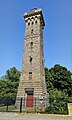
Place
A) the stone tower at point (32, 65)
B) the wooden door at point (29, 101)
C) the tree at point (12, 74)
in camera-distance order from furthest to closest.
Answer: the tree at point (12, 74)
the stone tower at point (32, 65)
the wooden door at point (29, 101)

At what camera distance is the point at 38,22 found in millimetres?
32156

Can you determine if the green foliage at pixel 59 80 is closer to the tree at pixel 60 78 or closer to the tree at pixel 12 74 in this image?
the tree at pixel 60 78

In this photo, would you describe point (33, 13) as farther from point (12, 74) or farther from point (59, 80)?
point (12, 74)

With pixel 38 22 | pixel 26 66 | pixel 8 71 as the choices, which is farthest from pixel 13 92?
pixel 38 22

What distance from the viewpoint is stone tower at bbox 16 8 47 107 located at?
2670 cm

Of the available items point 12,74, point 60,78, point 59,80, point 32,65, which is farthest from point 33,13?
point 12,74

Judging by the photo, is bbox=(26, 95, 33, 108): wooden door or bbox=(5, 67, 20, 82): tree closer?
bbox=(26, 95, 33, 108): wooden door

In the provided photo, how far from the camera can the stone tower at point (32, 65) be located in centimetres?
2670

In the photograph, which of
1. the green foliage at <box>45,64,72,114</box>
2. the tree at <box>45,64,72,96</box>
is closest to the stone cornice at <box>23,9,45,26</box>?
the green foliage at <box>45,64,72,114</box>

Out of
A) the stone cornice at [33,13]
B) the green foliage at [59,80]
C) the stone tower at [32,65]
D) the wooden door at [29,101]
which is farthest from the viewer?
the green foliage at [59,80]

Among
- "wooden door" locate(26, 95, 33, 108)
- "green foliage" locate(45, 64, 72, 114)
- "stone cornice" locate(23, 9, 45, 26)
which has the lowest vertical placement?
"wooden door" locate(26, 95, 33, 108)

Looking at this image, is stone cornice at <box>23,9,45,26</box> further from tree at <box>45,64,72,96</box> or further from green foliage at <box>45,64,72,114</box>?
tree at <box>45,64,72,96</box>

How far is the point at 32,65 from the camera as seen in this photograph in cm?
2875

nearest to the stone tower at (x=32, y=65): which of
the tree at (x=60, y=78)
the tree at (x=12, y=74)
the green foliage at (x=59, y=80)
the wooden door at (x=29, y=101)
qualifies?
the wooden door at (x=29, y=101)
